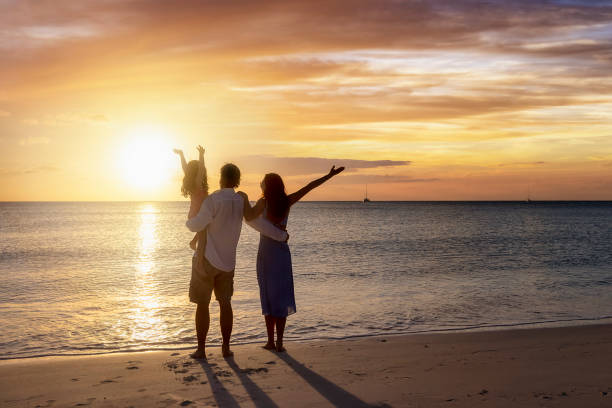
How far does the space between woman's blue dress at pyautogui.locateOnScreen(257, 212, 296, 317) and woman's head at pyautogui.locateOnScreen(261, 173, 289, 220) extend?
Result: 0.18m

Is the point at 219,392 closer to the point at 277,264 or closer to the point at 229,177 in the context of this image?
the point at 277,264

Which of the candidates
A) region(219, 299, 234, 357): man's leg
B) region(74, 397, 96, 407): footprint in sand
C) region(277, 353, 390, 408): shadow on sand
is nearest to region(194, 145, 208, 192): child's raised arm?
region(219, 299, 234, 357): man's leg

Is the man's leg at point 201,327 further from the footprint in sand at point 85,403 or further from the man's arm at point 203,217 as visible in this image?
the footprint in sand at point 85,403

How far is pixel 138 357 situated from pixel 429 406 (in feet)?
12.3

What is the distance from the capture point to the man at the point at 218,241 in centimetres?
592

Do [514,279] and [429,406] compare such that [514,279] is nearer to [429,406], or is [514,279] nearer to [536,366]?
[536,366]

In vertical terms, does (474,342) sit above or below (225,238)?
below

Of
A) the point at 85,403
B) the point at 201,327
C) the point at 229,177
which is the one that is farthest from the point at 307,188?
the point at 85,403

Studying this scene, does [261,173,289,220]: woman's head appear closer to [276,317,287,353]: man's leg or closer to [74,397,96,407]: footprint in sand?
[276,317,287,353]: man's leg

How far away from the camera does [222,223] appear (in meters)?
5.97

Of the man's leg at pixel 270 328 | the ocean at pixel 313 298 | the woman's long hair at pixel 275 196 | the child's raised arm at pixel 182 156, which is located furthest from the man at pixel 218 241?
the ocean at pixel 313 298

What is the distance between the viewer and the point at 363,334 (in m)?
8.06

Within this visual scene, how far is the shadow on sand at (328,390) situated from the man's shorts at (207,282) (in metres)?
1.16

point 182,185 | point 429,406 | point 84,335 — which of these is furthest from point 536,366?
point 84,335
